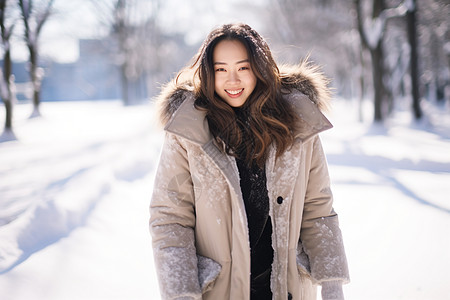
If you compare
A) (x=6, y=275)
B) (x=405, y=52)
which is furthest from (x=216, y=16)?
(x=6, y=275)

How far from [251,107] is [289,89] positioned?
0.83ft

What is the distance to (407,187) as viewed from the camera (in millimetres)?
4617

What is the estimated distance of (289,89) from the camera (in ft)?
5.73

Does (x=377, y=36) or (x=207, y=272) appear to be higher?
(x=377, y=36)

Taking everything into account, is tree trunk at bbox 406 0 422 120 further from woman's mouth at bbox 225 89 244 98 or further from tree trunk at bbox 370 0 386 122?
woman's mouth at bbox 225 89 244 98

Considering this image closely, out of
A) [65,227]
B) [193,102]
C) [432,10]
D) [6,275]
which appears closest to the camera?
[193,102]

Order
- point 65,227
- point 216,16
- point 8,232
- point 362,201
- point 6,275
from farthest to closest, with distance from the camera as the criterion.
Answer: point 216,16 → point 362,201 → point 65,227 → point 8,232 → point 6,275

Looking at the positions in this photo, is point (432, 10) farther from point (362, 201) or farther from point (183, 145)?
point (183, 145)

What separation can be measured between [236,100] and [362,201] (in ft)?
11.4

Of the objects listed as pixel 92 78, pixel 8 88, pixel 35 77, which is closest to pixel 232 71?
pixel 8 88

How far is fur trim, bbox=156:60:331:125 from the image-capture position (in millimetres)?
1623

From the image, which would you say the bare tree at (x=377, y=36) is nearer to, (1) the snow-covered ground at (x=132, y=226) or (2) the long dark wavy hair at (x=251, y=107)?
(1) the snow-covered ground at (x=132, y=226)

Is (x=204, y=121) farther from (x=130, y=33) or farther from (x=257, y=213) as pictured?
(x=130, y=33)

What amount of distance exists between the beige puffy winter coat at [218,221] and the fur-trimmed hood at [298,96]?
15mm
